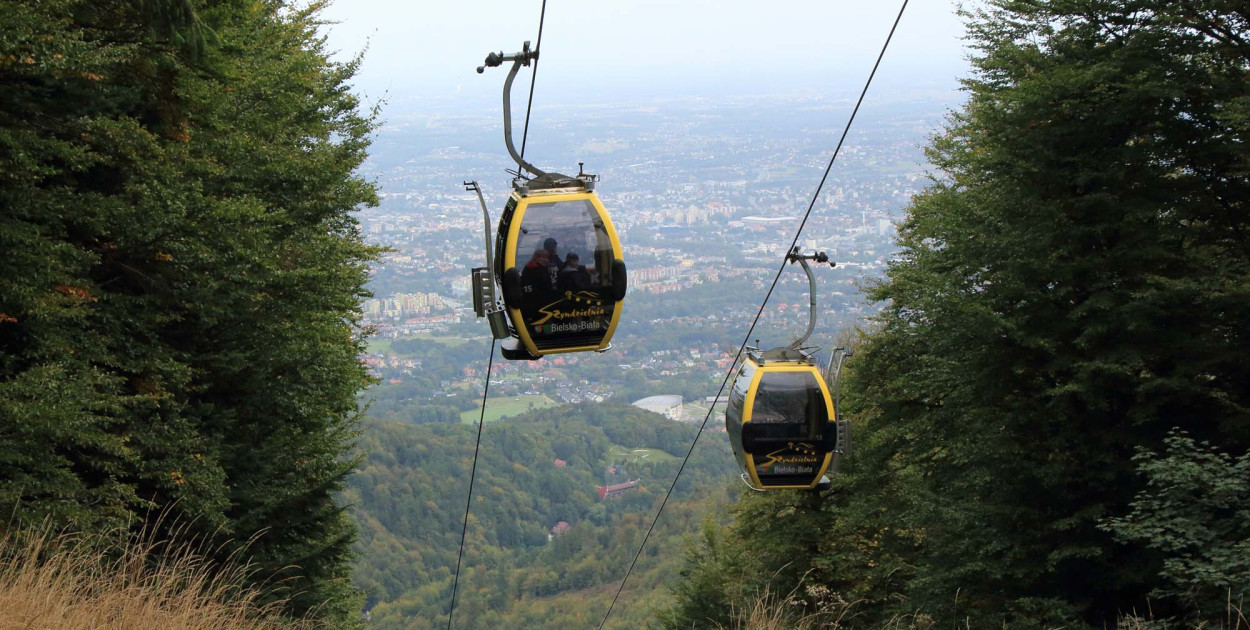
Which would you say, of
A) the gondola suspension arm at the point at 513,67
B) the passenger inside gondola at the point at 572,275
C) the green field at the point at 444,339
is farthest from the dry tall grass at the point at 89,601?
the green field at the point at 444,339

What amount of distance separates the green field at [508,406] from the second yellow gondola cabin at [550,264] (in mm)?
71768

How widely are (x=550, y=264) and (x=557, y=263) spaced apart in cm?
6

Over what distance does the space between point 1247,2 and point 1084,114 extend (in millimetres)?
1812

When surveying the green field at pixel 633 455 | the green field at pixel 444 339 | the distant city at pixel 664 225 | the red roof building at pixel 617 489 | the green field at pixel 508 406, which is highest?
the distant city at pixel 664 225

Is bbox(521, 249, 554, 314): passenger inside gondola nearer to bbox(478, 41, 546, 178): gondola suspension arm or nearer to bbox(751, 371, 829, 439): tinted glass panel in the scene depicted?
bbox(478, 41, 546, 178): gondola suspension arm

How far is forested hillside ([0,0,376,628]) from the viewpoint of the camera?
300 inches

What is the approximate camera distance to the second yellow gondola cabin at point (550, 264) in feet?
27.1

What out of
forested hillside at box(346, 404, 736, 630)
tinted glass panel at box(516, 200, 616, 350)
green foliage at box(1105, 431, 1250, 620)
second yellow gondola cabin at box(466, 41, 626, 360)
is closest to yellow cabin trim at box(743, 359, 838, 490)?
second yellow gondola cabin at box(466, 41, 626, 360)

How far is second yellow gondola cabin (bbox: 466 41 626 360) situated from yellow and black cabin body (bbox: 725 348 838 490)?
11.0ft

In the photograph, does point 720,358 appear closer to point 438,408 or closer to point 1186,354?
point 438,408

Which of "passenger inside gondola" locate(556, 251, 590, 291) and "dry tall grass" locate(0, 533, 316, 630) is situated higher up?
"passenger inside gondola" locate(556, 251, 590, 291)

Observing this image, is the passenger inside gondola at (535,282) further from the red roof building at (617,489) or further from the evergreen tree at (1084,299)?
the red roof building at (617,489)

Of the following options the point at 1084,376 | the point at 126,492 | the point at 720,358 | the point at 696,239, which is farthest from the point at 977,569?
the point at 696,239

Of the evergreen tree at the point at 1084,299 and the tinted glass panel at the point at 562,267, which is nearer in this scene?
the tinted glass panel at the point at 562,267
